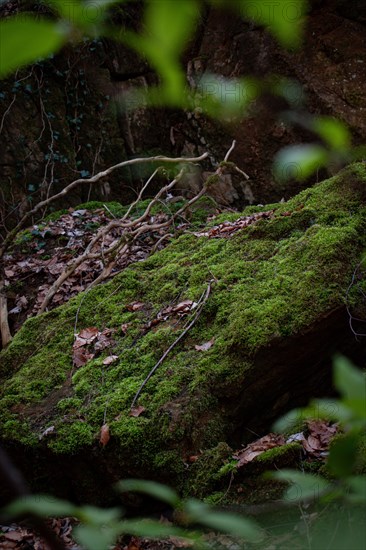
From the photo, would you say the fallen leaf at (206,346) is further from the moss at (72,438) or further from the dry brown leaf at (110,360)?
the moss at (72,438)

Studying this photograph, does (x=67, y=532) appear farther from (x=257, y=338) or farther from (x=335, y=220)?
(x=335, y=220)

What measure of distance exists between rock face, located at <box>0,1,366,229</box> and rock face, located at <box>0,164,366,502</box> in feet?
12.0

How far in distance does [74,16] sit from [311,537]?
1810 mm

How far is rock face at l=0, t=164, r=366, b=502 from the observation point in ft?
10.2

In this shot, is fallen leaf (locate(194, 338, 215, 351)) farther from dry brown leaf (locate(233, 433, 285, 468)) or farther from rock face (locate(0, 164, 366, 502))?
dry brown leaf (locate(233, 433, 285, 468))

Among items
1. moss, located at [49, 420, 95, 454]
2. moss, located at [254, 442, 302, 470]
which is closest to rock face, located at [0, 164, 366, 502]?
moss, located at [49, 420, 95, 454]

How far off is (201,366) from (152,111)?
6690 mm

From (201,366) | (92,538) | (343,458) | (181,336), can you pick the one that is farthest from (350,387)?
→ (181,336)

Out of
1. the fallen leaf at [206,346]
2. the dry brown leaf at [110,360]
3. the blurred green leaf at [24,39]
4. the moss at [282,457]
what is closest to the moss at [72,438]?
the dry brown leaf at [110,360]

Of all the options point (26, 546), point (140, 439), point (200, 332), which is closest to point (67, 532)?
point (26, 546)

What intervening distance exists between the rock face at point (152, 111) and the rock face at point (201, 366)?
367 cm

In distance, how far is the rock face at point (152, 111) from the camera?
7.12m

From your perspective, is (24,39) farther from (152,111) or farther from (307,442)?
(152,111)

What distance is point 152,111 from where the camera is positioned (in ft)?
28.9
